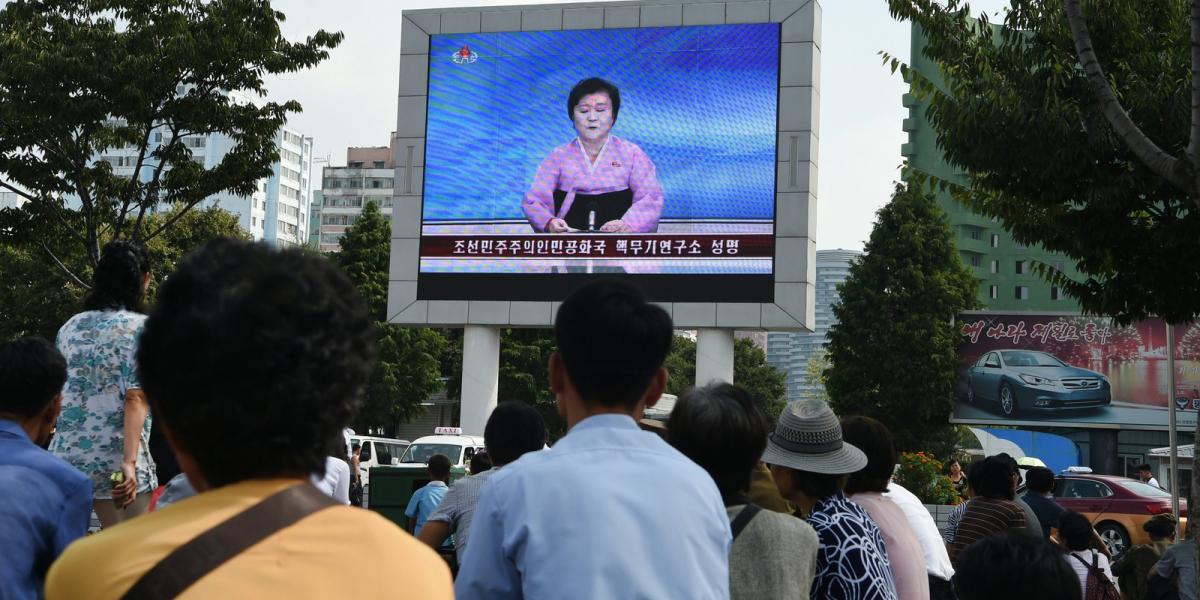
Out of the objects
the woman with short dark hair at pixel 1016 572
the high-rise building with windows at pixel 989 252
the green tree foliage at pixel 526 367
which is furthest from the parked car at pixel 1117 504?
the high-rise building with windows at pixel 989 252

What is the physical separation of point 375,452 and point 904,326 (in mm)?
19928

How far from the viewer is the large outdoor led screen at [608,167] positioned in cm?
2272

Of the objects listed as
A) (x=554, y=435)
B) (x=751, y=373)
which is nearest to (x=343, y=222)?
(x=751, y=373)

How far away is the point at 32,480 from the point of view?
3070mm

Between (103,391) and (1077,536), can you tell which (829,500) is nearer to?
(103,391)

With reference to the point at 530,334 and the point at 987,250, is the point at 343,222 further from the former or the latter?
the point at 530,334

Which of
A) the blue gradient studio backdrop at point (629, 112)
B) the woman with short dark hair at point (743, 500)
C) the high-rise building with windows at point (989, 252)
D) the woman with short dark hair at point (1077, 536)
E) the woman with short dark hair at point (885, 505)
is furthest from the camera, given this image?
the high-rise building with windows at point (989, 252)

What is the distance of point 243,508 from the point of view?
144 centimetres

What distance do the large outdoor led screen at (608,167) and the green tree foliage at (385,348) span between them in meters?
25.2

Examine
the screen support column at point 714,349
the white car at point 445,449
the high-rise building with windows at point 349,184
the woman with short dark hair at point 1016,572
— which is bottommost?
the white car at point 445,449

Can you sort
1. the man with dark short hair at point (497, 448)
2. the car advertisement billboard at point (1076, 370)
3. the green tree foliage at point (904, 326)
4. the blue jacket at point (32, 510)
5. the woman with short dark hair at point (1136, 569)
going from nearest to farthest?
the blue jacket at point (32, 510), the man with dark short hair at point (497, 448), the woman with short dark hair at point (1136, 569), the car advertisement billboard at point (1076, 370), the green tree foliage at point (904, 326)

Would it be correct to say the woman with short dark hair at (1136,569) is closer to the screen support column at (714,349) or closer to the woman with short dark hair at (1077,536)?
the woman with short dark hair at (1077,536)

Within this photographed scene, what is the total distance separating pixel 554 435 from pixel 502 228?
30593 mm

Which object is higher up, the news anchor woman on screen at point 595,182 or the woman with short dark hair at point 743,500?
the news anchor woman on screen at point 595,182
